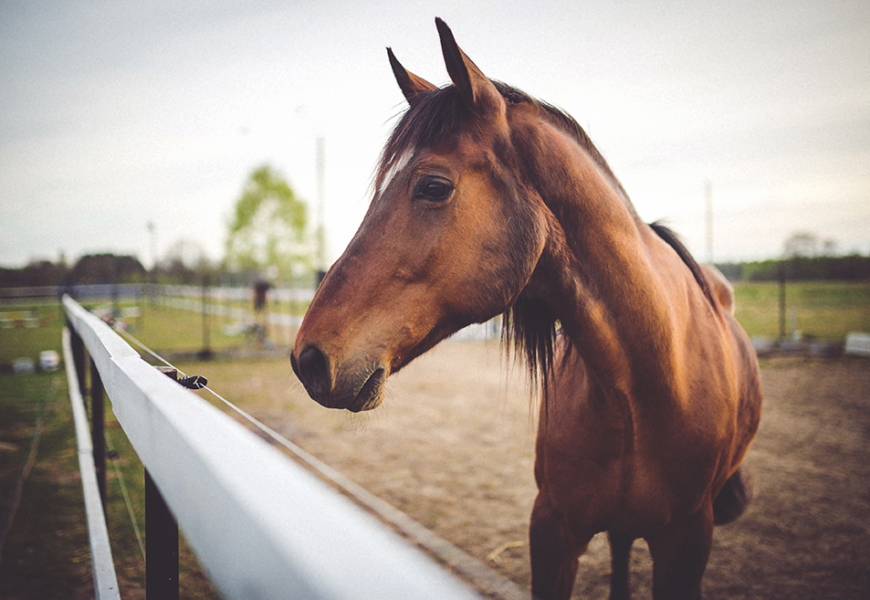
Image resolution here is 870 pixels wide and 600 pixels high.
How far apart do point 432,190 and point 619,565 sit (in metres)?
2.71

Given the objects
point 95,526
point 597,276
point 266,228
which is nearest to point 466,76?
point 597,276

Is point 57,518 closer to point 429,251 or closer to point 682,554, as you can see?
point 429,251

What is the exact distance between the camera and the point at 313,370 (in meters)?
1.17

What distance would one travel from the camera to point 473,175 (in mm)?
1325

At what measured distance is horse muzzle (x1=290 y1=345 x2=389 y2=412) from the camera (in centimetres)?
114

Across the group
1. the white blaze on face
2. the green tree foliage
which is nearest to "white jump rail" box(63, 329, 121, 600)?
the white blaze on face

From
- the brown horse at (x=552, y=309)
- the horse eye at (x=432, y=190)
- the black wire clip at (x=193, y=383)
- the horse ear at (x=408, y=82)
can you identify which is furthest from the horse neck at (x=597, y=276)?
the black wire clip at (x=193, y=383)

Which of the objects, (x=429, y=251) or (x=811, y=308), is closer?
(x=429, y=251)

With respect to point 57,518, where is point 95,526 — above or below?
above

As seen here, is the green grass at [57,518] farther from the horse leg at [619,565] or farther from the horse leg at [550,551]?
the horse leg at [619,565]

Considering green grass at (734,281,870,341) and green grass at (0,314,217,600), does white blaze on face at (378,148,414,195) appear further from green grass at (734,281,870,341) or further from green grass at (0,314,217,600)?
green grass at (734,281,870,341)

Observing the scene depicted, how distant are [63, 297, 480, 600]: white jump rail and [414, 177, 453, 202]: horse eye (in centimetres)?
89

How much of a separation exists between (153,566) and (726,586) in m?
3.83

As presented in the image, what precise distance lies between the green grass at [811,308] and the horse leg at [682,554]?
45.8ft
